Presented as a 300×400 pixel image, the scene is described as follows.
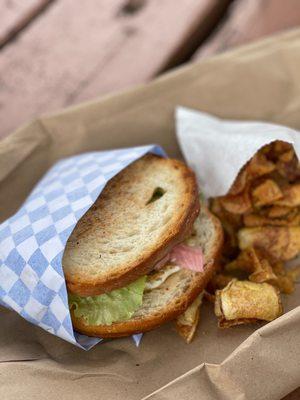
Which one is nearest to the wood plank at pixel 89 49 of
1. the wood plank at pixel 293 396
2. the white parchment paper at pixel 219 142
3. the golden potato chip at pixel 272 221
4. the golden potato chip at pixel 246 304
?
the white parchment paper at pixel 219 142

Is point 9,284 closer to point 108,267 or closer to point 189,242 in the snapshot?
point 108,267

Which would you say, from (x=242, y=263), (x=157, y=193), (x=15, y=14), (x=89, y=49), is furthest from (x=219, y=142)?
(x=15, y=14)

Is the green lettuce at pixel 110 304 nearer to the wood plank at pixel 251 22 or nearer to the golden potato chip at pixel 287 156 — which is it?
the golden potato chip at pixel 287 156

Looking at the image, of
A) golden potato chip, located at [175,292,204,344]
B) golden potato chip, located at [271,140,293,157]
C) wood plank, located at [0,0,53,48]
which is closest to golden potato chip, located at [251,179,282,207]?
golden potato chip, located at [271,140,293,157]

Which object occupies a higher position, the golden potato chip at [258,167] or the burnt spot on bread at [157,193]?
the burnt spot on bread at [157,193]

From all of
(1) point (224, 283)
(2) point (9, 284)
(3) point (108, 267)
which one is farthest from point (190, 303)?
(2) point (9, 284)

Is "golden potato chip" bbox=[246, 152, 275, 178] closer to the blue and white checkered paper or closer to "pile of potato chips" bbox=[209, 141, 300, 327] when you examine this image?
"pile of potato chips" bbox=[209, 141, 300, 327]
